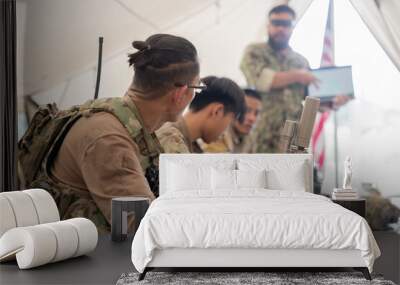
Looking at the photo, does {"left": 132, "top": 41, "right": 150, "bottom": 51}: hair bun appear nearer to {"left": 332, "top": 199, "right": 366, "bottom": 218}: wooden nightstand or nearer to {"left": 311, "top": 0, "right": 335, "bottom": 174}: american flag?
{"left": 311, "top": 0, "right": 335, "bottom": 174}: american flag

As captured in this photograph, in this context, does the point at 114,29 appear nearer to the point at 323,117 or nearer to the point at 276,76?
the point at 276,76

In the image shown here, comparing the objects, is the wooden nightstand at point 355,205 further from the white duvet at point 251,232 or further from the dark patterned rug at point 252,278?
the white duvet at point 251,232

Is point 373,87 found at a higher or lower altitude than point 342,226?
higher

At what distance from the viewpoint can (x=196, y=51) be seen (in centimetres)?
736

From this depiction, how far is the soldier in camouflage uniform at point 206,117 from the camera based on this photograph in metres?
7.30

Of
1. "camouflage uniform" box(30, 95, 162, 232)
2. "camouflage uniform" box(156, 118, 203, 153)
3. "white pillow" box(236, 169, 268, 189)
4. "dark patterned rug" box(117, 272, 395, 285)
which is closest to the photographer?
"dark patterned rug" box(117, 272, 395, 285)

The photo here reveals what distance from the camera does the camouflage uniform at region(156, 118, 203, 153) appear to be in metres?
7.29

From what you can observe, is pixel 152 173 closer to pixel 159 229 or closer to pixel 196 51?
pixel 196 51

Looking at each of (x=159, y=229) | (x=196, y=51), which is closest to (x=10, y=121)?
(x=196, y=51)

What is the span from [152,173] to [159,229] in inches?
94.4

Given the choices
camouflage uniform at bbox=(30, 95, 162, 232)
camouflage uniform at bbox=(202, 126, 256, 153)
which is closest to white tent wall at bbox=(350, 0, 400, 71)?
camouflage uniform at bbox=(202, 126, 256, 153)

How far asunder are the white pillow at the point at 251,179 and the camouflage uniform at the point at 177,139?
2.97 feet

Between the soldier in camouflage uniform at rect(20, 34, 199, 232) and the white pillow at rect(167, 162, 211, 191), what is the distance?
461 mm

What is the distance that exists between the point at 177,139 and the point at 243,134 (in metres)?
0.74
